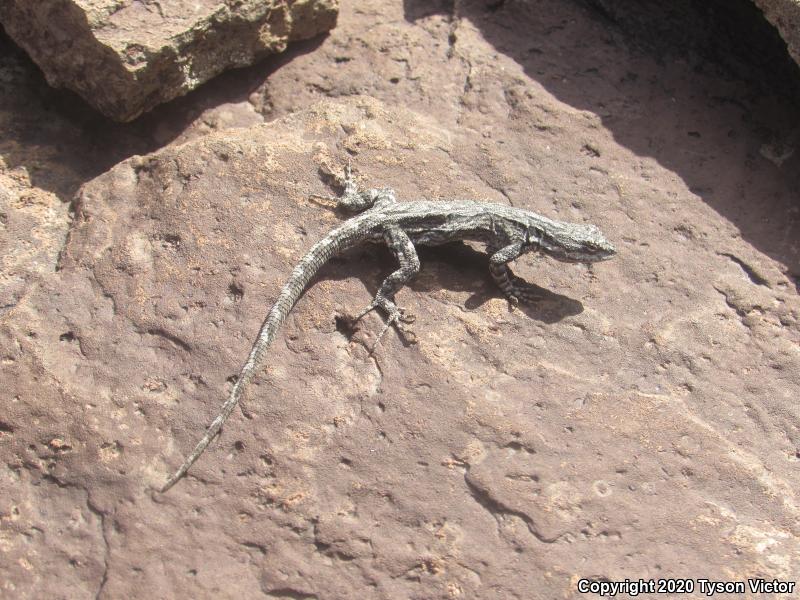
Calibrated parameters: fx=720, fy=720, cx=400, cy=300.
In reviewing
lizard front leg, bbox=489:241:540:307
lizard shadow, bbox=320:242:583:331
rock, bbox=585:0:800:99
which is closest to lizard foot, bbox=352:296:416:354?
lizard shadow, bbox=320:242:583:331

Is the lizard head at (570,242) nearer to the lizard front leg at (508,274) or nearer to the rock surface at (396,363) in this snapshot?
the lizard front leg at (508,274)

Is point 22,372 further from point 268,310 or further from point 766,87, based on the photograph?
point 766,87

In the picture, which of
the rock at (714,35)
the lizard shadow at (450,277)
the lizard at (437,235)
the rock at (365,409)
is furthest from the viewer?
the rock at (714,35)

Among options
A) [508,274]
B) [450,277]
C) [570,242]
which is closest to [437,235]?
[450,277]

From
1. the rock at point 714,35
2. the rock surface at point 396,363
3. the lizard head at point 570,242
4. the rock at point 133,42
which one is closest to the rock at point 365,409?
the rock surface at point 396,363

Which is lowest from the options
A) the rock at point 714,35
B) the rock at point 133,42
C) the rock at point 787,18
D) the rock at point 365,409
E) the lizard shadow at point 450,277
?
the rock at point 365,409

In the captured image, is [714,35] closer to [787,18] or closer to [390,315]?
[787,18]

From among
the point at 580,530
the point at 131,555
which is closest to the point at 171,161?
the point at 131,555

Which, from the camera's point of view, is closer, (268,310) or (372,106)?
(268,310)
